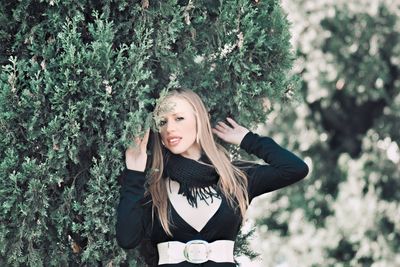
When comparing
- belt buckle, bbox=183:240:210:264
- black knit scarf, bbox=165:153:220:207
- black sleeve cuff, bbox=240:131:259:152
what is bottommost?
belt buckle, bbox=183:240:210:264

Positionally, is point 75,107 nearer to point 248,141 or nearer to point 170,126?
point 170,126

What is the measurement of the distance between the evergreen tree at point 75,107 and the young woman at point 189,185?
12 centimetres

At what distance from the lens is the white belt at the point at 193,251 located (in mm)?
4070

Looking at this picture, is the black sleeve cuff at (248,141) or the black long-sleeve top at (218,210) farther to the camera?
the black sleeve cuff at (248,141)

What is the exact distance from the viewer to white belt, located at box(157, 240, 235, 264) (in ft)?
13.4

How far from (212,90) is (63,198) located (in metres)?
0.95

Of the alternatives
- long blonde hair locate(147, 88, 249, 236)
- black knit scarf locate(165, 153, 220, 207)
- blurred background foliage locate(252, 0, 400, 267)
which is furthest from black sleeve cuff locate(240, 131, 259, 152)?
blurred background foliage locate(252, 0, 400, 267)

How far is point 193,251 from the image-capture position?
4.07 metres

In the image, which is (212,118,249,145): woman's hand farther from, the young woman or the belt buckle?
the belt buckle

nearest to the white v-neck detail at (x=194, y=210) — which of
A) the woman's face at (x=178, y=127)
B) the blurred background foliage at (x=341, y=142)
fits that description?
the woman's face at (x=178, y=127)

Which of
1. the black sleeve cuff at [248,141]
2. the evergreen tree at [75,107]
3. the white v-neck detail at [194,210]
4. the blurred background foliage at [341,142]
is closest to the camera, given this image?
the evergreen tree at [75,107]

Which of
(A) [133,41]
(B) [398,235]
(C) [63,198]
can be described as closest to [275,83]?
(A) [133,41]

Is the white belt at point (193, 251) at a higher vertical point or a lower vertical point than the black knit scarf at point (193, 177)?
lower

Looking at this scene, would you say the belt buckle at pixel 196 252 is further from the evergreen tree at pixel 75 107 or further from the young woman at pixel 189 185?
the evergreen tree at pixel 75 107
